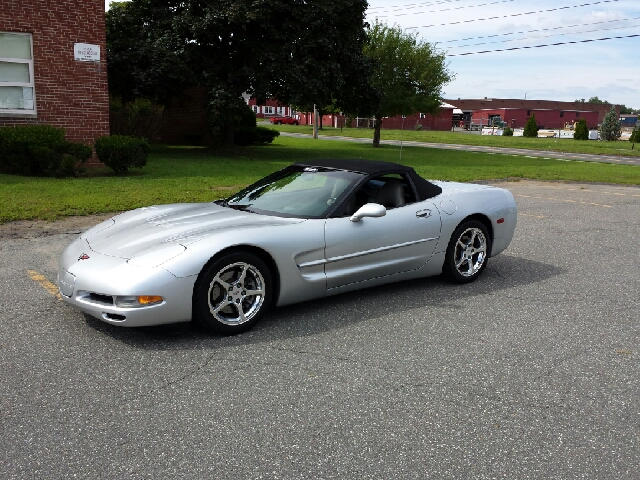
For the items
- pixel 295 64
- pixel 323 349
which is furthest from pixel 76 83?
pixel 323 349

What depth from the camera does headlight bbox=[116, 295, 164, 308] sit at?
411 cm

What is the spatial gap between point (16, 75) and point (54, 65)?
870 mm

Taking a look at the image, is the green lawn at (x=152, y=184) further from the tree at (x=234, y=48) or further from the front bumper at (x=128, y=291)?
the front bumper at (x=128, y=291)

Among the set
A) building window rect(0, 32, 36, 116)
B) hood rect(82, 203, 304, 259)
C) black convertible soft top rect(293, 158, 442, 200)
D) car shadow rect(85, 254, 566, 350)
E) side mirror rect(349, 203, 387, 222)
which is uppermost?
building window rect(0, 32, 36, 116)

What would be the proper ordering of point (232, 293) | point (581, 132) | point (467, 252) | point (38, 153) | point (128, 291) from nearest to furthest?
point (128, 291) < point (232, 293) < point (467, 252) < point (38, 153) < point (581, 132)

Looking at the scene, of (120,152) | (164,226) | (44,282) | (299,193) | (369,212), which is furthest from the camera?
(120,152)

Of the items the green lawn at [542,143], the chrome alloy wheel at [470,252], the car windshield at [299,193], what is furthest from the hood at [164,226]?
the green lawn at [542,143]

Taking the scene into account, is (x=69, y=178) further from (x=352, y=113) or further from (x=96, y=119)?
(x=352, y=113)

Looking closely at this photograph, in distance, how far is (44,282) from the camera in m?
5.70

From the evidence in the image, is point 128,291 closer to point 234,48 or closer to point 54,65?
point 54,65

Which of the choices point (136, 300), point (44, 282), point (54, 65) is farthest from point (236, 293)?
point (54, 65)

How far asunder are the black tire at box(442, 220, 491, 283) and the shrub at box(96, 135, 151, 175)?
975cm

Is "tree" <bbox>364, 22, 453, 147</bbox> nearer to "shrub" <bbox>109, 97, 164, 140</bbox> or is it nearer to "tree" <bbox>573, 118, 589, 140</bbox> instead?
"shrub" <bbox>109, 97, 164, 140</bbox>

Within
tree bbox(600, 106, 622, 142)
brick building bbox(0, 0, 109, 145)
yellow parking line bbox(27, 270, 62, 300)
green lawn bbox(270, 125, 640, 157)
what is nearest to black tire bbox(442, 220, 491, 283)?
yellow parking line bbox(27, 270, 62, 300)
